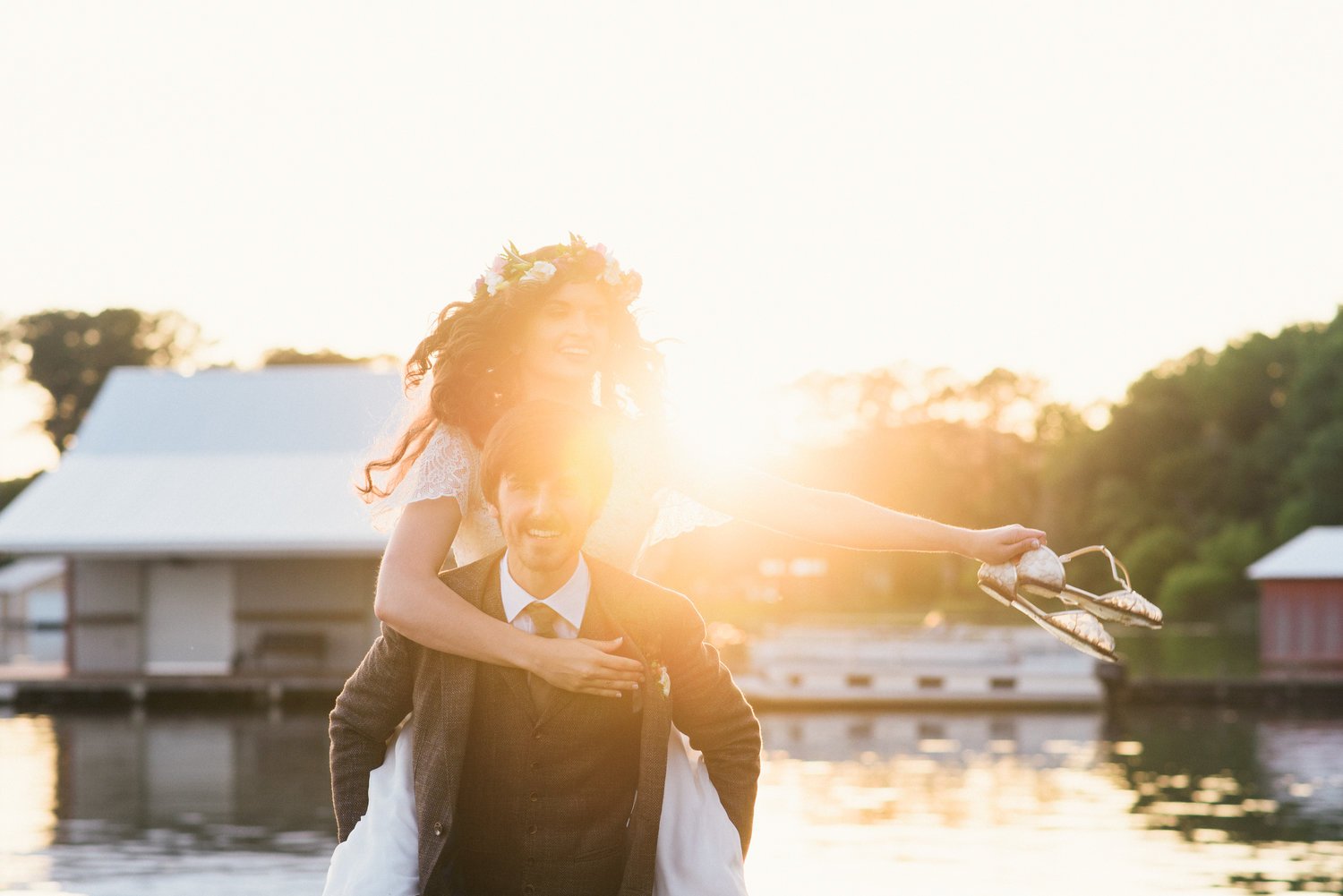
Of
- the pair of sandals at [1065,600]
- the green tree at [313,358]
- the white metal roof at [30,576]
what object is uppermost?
the green tree at [313,358]

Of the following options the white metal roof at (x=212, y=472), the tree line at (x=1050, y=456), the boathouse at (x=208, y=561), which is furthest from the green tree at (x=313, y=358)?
the boathouse at (x=208, y=561)

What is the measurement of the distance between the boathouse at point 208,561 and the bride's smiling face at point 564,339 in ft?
91.3

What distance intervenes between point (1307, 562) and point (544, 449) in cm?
3934

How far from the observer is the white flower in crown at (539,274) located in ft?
11.2

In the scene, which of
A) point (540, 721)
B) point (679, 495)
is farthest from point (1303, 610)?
point (540, 721)

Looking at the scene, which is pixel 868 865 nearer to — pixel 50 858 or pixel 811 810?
pixel 811 810

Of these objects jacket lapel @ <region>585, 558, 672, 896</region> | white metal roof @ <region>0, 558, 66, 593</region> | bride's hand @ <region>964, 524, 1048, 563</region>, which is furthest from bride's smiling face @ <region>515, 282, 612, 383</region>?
white metal roof @ <region>0, 558, 66, 593</region>

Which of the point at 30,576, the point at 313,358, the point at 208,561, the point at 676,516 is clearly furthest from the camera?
the point at 313,358

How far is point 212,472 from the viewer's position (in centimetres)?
3634

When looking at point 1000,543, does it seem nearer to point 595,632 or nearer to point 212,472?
point 595,632

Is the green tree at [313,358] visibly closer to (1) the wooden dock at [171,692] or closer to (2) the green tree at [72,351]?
(2) the green tree at [72,351]

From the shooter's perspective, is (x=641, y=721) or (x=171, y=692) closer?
(x=641, y=721)

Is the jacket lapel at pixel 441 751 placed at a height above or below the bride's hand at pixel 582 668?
below

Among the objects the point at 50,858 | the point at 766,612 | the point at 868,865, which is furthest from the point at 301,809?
the point at 766,612
